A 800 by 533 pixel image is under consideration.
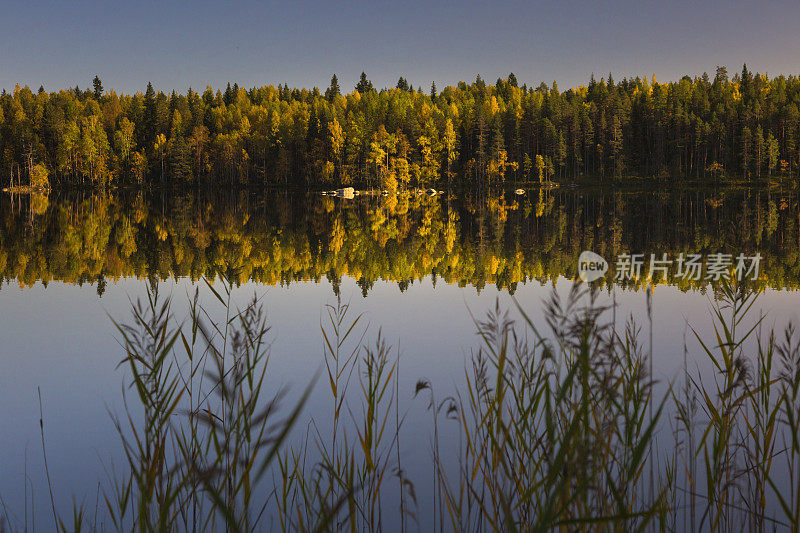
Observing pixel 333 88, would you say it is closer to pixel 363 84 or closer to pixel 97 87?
pixel 363 84

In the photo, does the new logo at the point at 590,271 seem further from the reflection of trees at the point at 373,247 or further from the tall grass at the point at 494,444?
the reflection of trees at the point at 373,247

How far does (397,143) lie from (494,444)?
3240 inches

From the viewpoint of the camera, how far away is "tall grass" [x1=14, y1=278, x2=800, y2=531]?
2250 mm

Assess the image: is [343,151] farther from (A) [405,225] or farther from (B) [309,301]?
(B) [309,301]

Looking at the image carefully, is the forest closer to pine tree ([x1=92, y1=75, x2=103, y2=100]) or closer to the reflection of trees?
pine tree ([x1=92, y1=75, x2=103, y2=100])

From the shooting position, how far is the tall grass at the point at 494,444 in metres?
2.25

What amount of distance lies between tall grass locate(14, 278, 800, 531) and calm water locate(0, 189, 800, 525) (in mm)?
405

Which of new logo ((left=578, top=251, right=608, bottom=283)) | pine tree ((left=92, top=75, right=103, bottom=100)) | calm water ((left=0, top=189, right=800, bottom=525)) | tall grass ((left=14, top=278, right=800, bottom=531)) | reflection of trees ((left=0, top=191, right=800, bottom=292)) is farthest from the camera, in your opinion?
pine tree ((left=92, top=75, right=103, bottom=100))

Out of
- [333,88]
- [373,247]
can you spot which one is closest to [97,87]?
[333,88]

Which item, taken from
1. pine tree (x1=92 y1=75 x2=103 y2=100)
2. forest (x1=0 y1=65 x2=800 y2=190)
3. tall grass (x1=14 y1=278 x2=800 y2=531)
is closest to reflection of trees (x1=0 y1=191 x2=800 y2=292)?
tall grass (x1=14 y1=278 x2=800 y2=531)

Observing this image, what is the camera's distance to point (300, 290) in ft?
41.2

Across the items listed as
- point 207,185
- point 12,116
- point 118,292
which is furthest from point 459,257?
point 12,116

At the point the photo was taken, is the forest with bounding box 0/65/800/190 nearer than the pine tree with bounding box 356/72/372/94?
Yes

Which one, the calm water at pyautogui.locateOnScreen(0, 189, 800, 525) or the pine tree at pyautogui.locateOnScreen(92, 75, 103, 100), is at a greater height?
the pine tree at pyautogui.locateOnScreen(92, 75, 103, 100)
